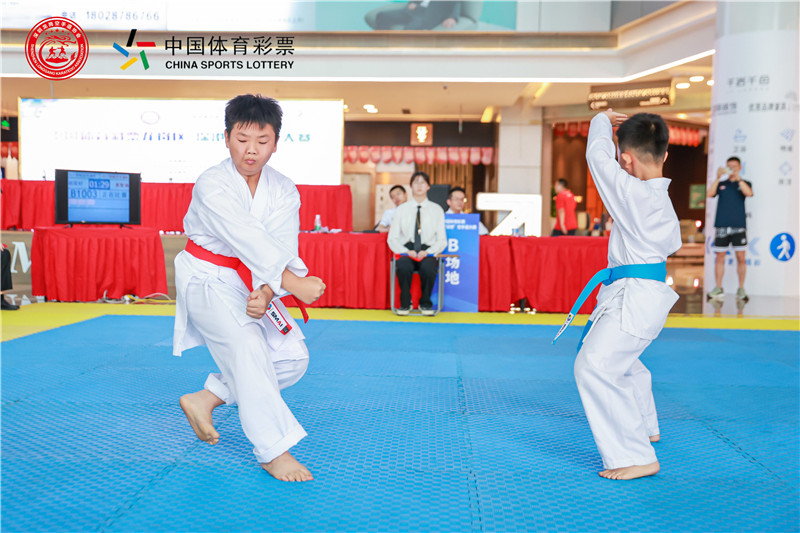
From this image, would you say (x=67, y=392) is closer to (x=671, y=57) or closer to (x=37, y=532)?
(x=37, y=532)

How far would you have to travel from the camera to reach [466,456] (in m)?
2.14

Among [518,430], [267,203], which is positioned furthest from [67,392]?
[518,430]

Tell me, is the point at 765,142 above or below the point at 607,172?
above

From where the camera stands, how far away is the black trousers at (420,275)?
220 inches

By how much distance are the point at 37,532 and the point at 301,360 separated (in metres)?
0.86

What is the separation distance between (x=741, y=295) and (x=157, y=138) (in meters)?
7.52

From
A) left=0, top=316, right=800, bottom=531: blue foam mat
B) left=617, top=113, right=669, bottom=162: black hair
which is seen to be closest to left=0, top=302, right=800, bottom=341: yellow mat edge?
left=0, top=316, right=800, bottom=531: blue foam mat

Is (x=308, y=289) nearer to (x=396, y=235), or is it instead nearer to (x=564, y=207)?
(x=396, y=235)

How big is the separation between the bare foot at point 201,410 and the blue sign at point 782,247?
6623 millimetres

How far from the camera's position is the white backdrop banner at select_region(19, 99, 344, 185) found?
8406 millimetres

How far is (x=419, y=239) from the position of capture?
18.4ft

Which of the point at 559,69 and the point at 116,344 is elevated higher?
the point at 559,69

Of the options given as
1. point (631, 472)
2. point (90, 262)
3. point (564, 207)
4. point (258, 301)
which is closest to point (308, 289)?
point (258, 301)

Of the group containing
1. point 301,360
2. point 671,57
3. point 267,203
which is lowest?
point 301,360
